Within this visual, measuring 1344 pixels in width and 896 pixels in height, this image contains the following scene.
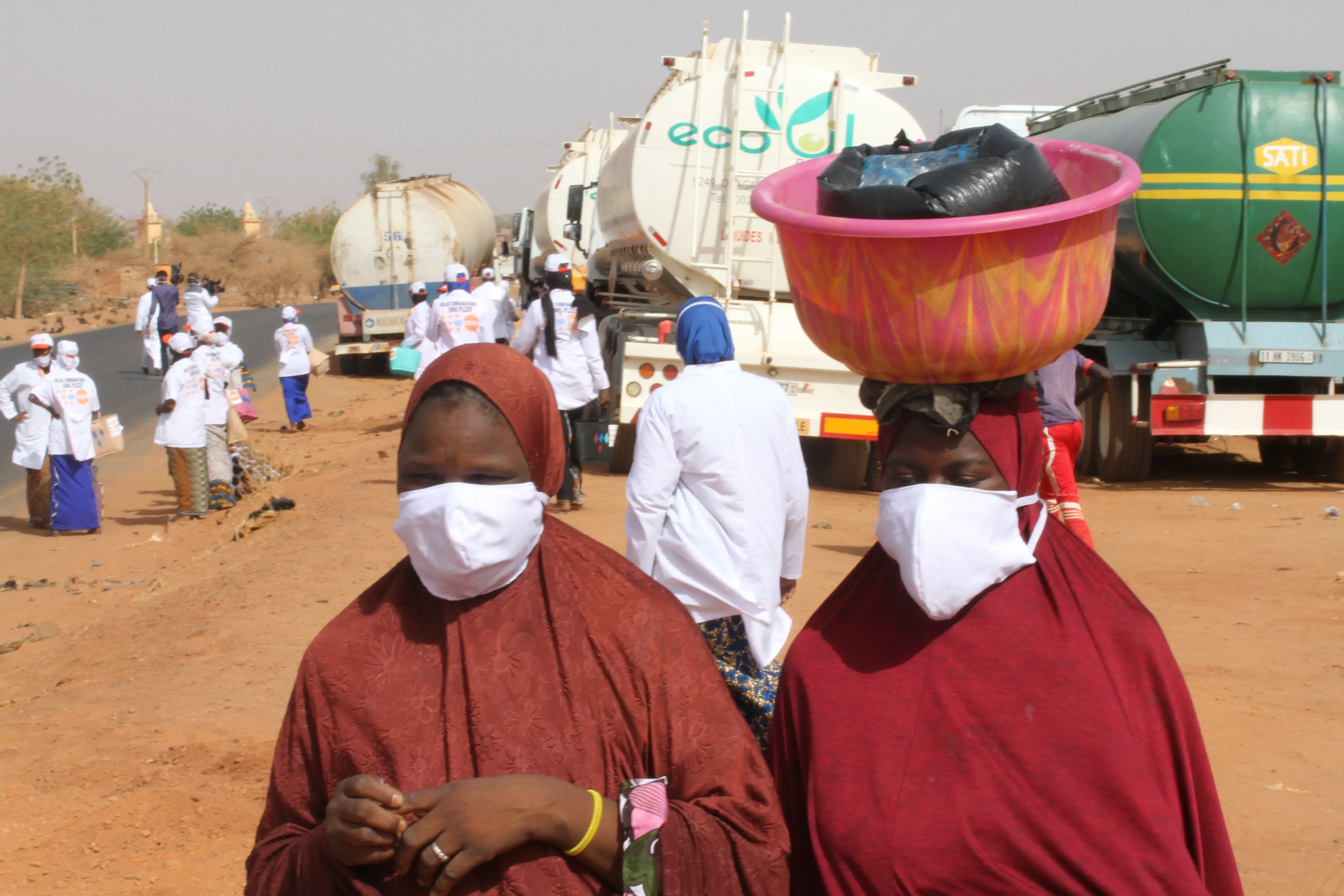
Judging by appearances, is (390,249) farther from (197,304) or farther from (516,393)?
(516,393)

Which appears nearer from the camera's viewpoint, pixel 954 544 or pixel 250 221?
pixel 954 544

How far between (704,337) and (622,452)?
304 inches

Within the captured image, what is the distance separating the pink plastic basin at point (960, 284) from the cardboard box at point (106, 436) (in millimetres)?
10975

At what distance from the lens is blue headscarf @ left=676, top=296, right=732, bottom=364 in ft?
14.2

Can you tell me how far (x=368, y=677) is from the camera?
195cm

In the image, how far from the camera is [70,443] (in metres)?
11.5

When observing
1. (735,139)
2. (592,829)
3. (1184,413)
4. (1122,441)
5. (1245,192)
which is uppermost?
(735,139)

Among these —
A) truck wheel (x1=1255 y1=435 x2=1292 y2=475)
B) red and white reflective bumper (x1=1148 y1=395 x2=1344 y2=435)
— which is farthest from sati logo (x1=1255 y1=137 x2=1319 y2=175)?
truck wheel (x1=1255 y1=435 x2=1292 y2=475)

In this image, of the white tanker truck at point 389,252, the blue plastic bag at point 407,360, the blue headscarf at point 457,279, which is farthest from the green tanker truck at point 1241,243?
the white tanker truck at point 389,252

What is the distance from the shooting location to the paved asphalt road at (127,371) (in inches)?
624

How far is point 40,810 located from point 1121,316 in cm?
1011

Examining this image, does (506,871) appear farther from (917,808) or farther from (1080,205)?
(1080,205)

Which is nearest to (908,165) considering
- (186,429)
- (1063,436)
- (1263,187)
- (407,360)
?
(1063,436)

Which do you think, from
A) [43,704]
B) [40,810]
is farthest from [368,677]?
[43,704]
